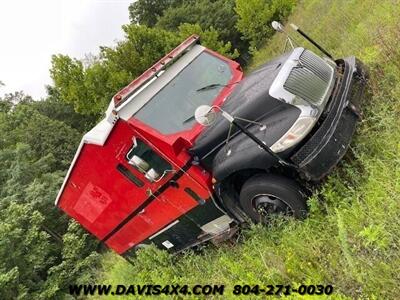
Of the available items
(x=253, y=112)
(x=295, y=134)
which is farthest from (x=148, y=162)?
(x=295, y=134)

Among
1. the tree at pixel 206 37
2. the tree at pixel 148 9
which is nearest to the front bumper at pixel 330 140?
the tree at pixel 206 37

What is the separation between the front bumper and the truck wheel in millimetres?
267

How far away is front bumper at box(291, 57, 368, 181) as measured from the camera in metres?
4.46

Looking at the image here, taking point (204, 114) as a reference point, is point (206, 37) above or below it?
above

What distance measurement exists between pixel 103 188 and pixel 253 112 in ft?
8.16

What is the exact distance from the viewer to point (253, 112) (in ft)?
16.4

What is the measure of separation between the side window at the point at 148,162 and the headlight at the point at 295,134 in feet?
5.17

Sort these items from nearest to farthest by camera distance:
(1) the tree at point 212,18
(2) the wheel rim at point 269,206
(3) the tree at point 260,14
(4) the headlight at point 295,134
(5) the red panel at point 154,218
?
(4) the headlight at point 295,134, (2) the wheel rim at point 269,206, (5) the red panel at point 154,218, (3) the tree at point 260,14, (1) the tree at point 212,18

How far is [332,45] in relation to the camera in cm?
983

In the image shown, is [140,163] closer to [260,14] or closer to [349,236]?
[349,236]

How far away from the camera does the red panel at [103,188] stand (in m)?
5.98

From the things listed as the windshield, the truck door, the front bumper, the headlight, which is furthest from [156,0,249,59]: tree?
the headlight

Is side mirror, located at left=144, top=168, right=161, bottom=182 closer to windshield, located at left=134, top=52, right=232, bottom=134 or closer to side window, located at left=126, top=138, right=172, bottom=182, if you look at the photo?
side window, located at left=126, top=138, right=172, bottom=182

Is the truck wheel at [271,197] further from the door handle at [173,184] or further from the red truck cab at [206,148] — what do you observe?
the door handle at [173,184]
